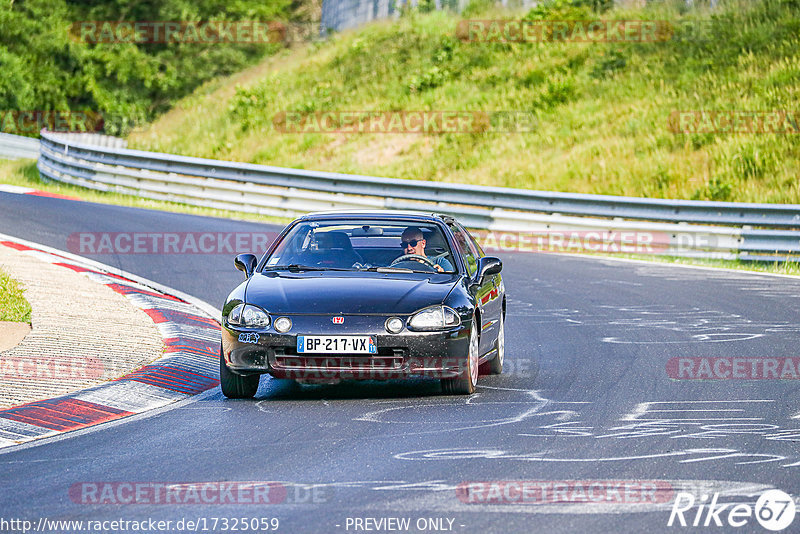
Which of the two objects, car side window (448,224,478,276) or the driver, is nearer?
the driver

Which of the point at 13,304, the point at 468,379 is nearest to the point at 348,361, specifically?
the point at 468,379

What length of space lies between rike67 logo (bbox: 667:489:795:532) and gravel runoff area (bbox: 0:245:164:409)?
4639 millimetres

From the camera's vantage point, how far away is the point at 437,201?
23578 millimetres

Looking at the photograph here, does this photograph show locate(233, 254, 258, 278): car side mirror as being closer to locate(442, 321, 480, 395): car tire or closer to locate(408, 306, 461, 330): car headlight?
locate(408, 306, 461, 330): car headlight

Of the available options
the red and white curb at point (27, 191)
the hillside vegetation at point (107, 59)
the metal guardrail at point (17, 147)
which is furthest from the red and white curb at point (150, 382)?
the hillside vegetation at point (107, 59)

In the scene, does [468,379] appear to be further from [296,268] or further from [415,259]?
[296,268]

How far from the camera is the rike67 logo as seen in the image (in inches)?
212

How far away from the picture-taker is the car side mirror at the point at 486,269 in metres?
9.95

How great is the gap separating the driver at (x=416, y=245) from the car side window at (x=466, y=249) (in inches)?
8.8

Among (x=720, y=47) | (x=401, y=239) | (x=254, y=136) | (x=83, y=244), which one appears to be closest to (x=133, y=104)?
(x=254, y=136)

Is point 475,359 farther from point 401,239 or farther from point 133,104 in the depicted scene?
point 133,104

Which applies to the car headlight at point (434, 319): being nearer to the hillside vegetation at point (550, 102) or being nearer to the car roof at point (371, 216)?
the car roof at point (371, 216)

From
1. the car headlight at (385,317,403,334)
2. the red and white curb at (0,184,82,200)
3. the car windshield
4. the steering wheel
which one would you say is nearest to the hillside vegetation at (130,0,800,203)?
the red and white curb at (0,184,82,200)

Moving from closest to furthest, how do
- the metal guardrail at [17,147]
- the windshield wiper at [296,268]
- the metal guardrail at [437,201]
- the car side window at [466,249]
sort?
the windshield wiper at [296,268]
the car side window at [466,249]
the metal guardrail at [437,201]
the metal guardrail at [17,147]
